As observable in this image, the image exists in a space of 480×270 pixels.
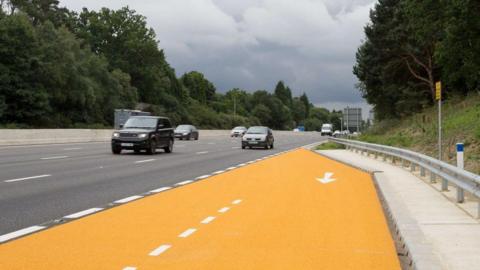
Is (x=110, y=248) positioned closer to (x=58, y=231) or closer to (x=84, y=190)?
(x=58, y=231)

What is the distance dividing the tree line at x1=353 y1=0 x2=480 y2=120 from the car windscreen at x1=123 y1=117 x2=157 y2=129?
16.3m

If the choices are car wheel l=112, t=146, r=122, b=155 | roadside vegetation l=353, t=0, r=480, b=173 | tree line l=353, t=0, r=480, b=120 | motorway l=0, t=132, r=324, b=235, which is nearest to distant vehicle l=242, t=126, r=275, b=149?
roadside vegetation l=353, t=0, r=480, b=173

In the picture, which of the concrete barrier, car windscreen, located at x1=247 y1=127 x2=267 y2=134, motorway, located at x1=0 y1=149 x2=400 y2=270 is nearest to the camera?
motorway, located at x1=0 y1=149 x2=400 y2=270

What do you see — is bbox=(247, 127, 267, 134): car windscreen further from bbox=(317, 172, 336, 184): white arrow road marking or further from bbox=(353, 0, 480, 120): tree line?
bbox=(317, 172, 336, 184): white arrow road marking

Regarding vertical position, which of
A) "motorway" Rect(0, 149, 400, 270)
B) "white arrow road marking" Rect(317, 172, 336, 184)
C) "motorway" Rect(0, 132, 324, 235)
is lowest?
"white arrow road marking" Rect(317, 172, 336, 184)

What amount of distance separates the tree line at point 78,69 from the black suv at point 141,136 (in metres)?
35.9

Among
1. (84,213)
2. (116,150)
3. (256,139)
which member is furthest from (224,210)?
(256,139)

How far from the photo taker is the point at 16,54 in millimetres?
66062

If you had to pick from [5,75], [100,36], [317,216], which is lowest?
[317,216]

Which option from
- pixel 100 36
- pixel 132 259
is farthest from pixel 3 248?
pixel 100 36

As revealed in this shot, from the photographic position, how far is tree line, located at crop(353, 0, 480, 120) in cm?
3312

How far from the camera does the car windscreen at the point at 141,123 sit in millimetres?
27516

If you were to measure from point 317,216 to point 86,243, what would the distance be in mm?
3676

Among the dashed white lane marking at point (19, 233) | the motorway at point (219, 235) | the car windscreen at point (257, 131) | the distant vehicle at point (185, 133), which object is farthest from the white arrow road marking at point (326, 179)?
the distant vehicle at point (185, 133)
